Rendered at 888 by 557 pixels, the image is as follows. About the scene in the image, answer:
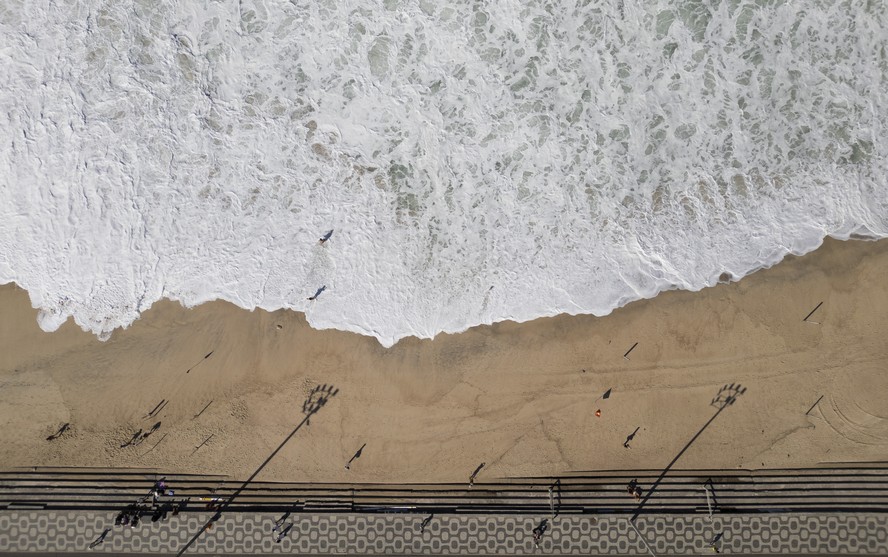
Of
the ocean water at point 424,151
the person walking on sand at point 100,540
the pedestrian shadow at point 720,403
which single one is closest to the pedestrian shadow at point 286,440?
the ocean water at point 424,151

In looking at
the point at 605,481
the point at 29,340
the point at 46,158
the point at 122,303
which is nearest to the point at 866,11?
the point at 605,481

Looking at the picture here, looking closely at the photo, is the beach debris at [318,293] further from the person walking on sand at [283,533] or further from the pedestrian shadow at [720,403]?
the pedestrian shadow at [720,403]

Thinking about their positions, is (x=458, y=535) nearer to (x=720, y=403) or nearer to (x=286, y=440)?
(x=286, y=440)

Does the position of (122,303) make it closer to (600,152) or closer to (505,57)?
(505,57)

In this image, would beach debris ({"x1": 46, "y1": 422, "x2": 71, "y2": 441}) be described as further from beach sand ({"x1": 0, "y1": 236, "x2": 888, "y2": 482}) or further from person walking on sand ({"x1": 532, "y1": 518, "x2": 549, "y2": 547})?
person walking on sand ({"x1": 532, "y1": 518, "x2": 549, "y2": 547})

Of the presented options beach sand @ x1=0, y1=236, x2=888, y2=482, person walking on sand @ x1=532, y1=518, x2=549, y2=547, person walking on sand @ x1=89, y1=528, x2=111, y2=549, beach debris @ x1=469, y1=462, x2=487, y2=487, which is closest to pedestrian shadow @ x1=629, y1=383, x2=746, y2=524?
beach sand @ x1=0, y1=236, x2=888, y2=482

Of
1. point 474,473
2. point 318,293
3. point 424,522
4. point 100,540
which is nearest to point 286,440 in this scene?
point 318,293

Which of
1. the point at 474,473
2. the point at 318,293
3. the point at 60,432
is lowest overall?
the point at 474,473
